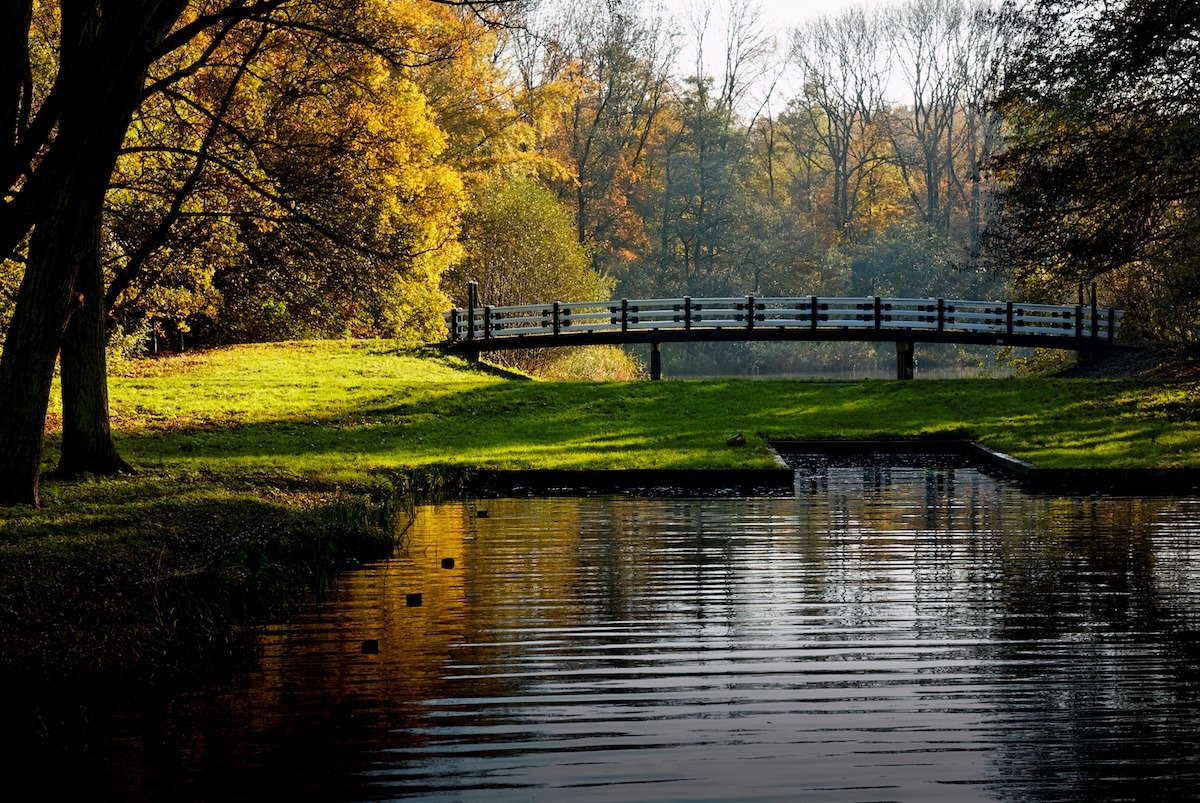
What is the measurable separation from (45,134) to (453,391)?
18.9 meters

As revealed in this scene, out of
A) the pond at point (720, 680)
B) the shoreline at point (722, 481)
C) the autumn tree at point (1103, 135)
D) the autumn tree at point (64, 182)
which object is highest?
the autumn tree at point (1103, 135)

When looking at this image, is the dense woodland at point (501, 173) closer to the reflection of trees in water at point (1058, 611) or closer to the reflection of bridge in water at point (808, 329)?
the reflection of bridge in water at point (808, 329)

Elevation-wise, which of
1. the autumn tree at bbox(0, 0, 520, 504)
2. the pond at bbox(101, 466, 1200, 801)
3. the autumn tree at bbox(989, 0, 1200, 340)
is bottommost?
the pond at bbox(101, 466, 1200, 801)

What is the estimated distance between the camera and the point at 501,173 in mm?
51000

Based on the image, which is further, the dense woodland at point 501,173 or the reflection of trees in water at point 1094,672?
the dense woodland at point 501,173

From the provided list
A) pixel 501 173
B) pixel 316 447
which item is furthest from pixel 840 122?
pixel 316 447

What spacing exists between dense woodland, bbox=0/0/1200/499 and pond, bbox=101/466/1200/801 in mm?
4029

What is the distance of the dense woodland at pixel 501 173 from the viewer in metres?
12.2

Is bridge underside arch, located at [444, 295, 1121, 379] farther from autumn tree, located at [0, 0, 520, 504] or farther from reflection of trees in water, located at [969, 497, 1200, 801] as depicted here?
reflection of trees in water, located at [969, 497, 1200, 801]

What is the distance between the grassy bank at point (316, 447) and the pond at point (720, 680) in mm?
793

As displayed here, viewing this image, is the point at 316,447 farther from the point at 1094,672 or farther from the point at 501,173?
the point at 501,173

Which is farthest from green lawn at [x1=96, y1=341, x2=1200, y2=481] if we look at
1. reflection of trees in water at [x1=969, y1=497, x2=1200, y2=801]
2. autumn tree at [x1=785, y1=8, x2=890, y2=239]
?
autumn tree at [x1=785, y1=8, x2=890, y2=239]

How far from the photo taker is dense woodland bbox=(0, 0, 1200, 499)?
1223 centimetres

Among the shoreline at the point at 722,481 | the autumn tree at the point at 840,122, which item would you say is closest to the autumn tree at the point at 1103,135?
the shoreline at the point at 722,481
